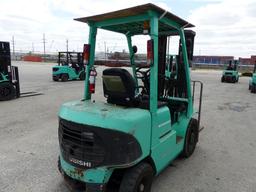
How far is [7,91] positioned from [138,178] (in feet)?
26.1

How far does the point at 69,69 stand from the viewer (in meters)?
16.2

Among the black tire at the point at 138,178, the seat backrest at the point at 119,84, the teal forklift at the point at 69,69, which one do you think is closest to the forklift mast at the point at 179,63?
the seat backrest at the point at 119,84

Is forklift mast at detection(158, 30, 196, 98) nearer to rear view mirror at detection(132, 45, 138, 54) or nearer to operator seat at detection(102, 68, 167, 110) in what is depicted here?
rear view mirror at detection(132, 45, 138, 54)

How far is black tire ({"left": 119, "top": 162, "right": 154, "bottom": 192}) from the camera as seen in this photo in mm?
2434

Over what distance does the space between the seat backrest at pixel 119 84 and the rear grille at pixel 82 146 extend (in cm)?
61

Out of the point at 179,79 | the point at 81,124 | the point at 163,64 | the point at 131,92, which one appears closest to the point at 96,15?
the point at 131,92

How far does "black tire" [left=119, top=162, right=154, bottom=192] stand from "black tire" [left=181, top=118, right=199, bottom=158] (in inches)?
51.1

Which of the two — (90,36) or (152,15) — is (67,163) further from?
(152,15)

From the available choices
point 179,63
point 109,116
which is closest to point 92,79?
point 109,116

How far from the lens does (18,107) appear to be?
7.57 m

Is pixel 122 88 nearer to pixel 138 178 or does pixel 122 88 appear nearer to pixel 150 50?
pixel 150 50

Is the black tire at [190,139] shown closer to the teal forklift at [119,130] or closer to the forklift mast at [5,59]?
the teal forklift at [119,130]

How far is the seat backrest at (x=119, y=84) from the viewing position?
2.67 m

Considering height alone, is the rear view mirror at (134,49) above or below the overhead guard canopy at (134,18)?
below
